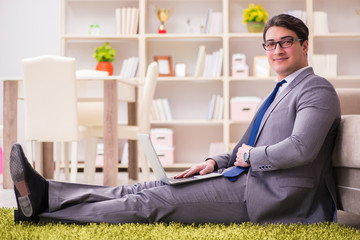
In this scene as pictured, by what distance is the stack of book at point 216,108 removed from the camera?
5.12 m

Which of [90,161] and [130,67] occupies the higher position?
[130,67]

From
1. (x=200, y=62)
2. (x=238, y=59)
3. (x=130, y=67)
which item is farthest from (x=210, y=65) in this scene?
(x=130, y=67)

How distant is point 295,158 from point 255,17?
3.65m

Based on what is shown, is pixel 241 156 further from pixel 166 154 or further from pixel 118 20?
pixel 118 20

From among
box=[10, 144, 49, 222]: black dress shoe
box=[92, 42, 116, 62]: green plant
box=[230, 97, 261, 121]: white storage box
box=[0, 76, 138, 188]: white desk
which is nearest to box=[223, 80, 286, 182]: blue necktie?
box=[10, 144, 49, 222]: black dress shoe

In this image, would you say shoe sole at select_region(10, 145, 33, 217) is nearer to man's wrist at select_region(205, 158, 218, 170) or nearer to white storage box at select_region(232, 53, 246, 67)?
man's wrist at select_region(205, 158, 218, 170)

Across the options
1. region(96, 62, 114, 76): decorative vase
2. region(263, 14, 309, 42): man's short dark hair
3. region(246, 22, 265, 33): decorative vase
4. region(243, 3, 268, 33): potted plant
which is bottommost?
region(263, 14, 309, 42): man's short dark hair

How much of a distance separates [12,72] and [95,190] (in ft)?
13.1

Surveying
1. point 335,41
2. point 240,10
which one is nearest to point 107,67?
point 240,10

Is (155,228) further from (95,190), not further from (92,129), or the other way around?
(92,129)

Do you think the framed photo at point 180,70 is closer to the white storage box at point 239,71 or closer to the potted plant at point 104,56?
the white storage box at point 239,71

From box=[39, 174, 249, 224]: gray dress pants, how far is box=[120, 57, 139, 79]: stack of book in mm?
3489

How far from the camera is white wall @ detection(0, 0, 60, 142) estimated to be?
5.46 meters

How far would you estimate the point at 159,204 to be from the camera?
1.77 meters
